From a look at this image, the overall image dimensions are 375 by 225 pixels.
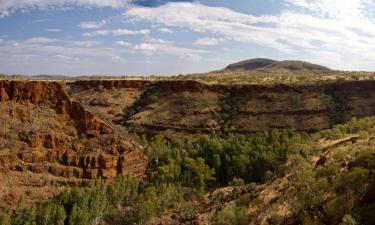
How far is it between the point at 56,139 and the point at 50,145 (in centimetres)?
92

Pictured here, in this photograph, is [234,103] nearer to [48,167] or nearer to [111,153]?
[111,153]

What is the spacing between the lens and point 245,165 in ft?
205

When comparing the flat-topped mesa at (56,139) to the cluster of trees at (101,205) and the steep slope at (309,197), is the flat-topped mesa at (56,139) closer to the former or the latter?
the cluster of trees at (101,205)

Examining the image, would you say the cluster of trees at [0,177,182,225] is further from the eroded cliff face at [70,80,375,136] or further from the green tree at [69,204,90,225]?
the eroded cliff face at [70,80,375,136]

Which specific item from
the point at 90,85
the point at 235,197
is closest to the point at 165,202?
the point at 235,197

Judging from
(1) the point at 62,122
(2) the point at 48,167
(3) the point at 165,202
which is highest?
(1) the point at 62,122

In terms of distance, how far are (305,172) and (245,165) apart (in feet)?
70.9

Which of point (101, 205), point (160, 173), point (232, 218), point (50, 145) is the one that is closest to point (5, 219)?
point (101, 205)

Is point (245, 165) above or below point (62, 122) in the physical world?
below

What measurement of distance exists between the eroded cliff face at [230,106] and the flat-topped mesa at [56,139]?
3459cm

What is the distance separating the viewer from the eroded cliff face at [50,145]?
46438 mm

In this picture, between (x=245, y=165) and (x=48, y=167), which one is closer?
(x=48, y=167)

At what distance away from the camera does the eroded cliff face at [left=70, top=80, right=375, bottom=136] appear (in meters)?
89.4

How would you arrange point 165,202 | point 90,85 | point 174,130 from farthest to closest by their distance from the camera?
point 90,85 → point 174,130 → point 165,202
